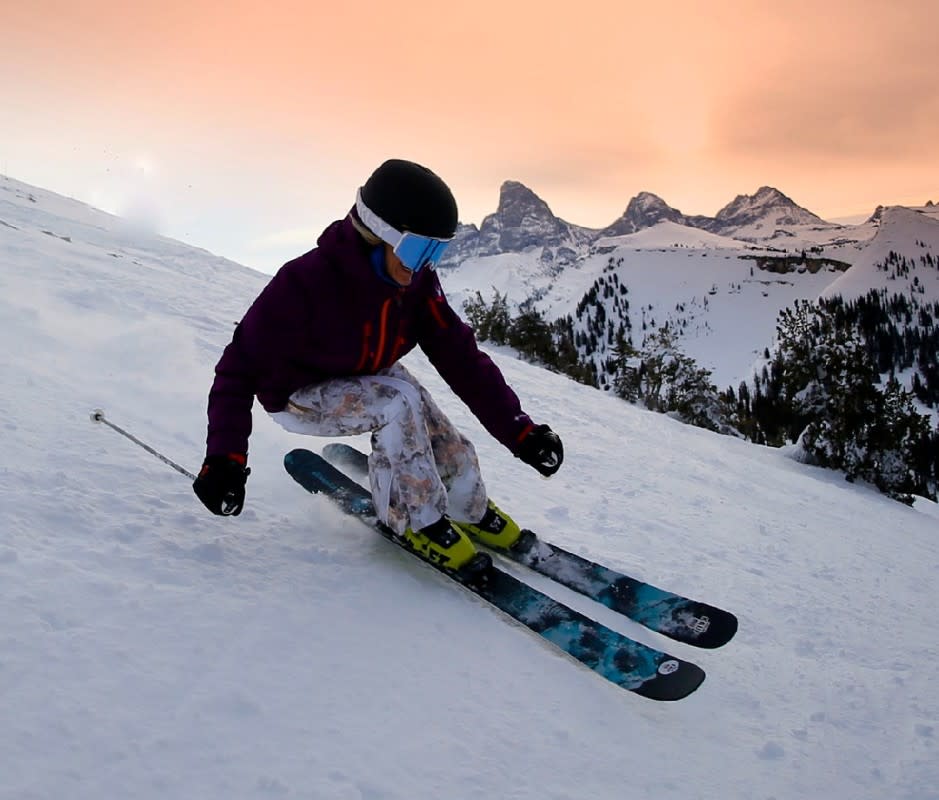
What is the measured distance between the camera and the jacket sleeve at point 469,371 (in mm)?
3236

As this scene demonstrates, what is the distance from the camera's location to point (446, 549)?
271 centimetres

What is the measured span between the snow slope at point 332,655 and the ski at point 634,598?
0.11 metres

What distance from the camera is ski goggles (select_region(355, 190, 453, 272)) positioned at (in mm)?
2709

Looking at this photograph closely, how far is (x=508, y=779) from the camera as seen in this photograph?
174 centimetres

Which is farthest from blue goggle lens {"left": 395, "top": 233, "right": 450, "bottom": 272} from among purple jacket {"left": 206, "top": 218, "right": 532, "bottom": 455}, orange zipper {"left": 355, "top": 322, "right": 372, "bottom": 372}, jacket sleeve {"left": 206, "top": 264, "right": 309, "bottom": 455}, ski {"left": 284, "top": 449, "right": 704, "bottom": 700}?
ski {"left": 284, "top": 449, "right": 704, "bottom": 700}

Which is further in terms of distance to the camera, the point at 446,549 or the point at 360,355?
the point at 360,355

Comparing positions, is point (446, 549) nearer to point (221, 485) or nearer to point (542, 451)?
point (542, 451)

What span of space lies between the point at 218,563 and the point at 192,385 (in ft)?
8.19

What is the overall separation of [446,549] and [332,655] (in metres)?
0.75

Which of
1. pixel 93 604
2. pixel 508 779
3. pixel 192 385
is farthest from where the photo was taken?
pixel 192 385

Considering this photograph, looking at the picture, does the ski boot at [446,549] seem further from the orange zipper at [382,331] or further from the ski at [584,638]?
the orange zipper at [382,331]

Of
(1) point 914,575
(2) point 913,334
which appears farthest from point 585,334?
(1) point 914,575

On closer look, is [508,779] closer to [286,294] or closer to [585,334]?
[286,294]

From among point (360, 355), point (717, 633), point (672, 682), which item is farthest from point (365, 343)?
point (717, 633)
